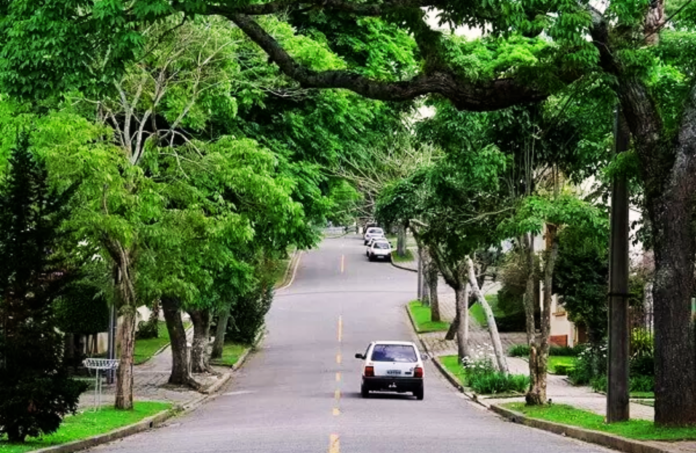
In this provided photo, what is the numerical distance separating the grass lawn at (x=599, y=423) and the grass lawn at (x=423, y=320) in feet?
82.4

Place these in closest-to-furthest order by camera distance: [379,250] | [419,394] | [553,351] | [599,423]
A: [599,423], [419,394], [553,351], [379,250]

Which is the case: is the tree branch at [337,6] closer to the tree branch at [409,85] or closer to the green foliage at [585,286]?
the tree branch at [409,85]

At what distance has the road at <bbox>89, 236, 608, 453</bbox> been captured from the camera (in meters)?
16.2

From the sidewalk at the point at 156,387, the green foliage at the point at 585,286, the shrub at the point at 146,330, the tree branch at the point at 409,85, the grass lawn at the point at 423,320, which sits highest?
the tree branch at the point at 409,85

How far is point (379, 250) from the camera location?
85.8 metres

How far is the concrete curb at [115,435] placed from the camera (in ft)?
52.1

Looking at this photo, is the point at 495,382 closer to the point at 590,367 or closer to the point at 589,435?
the point at 590,367

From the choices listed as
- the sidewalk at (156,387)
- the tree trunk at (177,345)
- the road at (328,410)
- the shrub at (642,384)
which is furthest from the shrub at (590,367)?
the tree trunk at (177,345)

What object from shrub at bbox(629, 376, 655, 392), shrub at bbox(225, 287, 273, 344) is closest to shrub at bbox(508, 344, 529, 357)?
shrub at bbox(225, 287, 273, 344)

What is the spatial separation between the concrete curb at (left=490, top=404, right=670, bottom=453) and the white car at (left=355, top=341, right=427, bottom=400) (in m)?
4.92

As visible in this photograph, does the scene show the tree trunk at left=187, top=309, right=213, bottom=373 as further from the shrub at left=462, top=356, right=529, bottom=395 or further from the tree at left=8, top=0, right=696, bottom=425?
the tree at left=8, top=0, right=696, bottom=425

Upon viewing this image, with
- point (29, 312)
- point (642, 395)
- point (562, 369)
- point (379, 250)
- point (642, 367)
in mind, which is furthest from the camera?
point (379, 250)

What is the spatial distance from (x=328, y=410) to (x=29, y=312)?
937cm

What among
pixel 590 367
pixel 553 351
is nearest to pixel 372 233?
pixel 553 351
